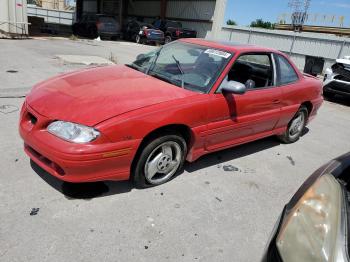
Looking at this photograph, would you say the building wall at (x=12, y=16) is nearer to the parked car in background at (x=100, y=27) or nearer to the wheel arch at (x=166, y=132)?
the parked car in background at (x=100, y=27)

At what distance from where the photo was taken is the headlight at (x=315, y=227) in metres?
1.46

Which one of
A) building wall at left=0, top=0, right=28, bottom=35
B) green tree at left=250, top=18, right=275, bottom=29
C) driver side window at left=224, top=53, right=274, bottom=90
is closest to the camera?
driver side window at left=224, top=53, right=274, bottom=90

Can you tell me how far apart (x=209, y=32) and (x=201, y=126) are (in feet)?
75.3

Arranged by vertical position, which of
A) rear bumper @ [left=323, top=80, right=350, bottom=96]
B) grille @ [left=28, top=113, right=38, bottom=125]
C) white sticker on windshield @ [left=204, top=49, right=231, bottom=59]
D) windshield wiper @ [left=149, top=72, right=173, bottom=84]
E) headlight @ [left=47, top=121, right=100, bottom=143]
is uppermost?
white sticker on windshield @ [left=204, top=49, right=231, bottom=59]

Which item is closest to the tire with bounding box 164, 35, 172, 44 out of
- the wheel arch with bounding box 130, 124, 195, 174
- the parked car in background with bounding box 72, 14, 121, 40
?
the parked car in background with bounding box 72, 14, 121, 40

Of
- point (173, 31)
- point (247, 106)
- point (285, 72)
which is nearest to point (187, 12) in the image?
point (173, 31)

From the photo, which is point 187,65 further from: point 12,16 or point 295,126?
point 12,16

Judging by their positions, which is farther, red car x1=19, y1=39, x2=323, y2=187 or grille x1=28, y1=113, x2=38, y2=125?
grille x1=28, y1=113, x2=38, y2=125

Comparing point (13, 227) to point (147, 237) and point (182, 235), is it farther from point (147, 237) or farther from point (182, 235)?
point (182, 235)

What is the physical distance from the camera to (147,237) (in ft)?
9.31

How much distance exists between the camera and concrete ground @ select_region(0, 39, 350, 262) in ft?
8.71

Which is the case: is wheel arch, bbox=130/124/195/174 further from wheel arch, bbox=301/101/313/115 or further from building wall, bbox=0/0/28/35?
building wall, bbox=0/0/28/35

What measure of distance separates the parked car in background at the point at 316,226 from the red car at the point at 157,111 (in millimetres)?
1661

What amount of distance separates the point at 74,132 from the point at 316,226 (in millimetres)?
2133
